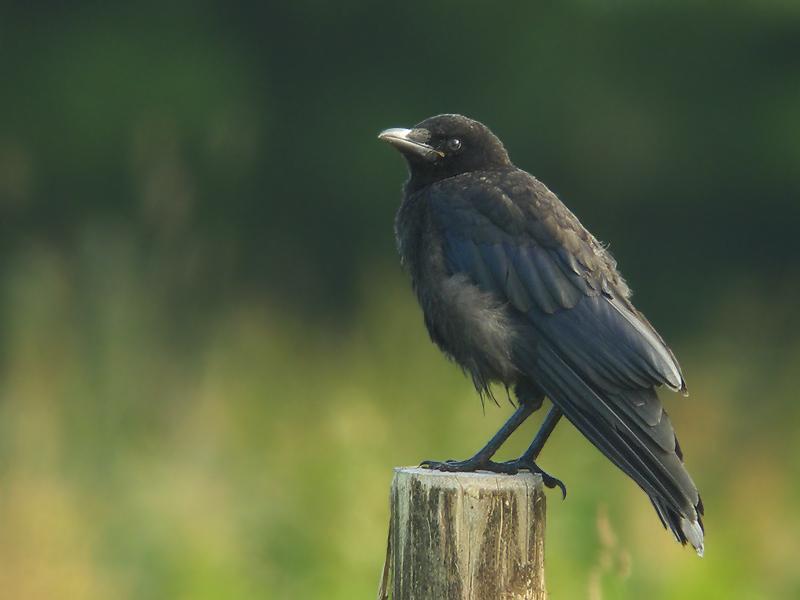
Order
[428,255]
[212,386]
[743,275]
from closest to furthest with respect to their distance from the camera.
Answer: [428,255] → [212,386] → [743,275]

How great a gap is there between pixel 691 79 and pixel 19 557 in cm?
768

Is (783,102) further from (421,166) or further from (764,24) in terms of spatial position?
(421,166)

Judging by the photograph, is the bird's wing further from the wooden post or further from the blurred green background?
the wooden post

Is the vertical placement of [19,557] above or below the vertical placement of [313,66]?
below

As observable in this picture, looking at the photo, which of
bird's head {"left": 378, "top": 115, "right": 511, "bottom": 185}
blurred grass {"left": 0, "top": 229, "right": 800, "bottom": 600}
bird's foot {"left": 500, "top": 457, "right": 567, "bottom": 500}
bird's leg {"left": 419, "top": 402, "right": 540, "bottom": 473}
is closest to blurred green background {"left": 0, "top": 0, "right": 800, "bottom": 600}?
blurred grass {"left": 0, "top": 229, "right": 800, "bottom": 600}

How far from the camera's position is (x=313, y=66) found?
11.1 metres

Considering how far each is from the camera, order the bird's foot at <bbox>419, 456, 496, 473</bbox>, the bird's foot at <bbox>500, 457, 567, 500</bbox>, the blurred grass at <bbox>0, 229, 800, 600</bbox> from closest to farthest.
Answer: the bird's foot at <bbox>419, 456, 496, 473</bbox> → the bird's foot at <bbox>500, 457, 567, 500</bbox> → the blurred grass at <bbox>0, 229, 800, 600</bbox>

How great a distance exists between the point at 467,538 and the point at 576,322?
2.43 feet

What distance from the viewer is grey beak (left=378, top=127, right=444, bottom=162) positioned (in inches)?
154

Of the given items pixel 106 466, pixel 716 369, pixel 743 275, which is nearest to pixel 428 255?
pixel 106 466

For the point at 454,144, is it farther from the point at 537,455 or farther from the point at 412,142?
the point at 537,455

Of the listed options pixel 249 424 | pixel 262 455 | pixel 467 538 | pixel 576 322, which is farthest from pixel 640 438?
pixel 249 424

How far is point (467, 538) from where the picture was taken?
109 inches

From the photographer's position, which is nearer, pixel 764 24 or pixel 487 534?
pixel 487 534
